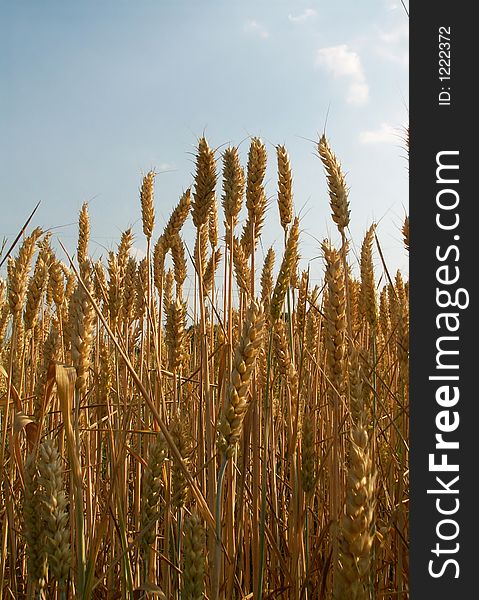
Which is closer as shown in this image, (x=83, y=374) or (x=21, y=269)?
(x=83, y=374)

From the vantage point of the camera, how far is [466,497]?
1.17 m

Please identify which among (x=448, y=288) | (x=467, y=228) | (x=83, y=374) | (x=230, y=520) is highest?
(x=467, y=228)

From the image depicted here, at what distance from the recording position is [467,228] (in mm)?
1244

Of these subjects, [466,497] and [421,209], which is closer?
[466,497]

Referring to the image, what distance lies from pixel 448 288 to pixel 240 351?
520mm

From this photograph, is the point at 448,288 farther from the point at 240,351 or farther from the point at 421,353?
the point at 240,351

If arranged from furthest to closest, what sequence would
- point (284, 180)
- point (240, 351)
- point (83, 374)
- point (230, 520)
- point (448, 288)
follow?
point (284, 180), point (230, 520), point (448, 288), point (83, 374), point (240, 351)

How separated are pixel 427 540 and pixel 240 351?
57 centimetres

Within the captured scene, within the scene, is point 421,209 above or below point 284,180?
below

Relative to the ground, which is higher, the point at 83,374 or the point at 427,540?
the point at 83,374

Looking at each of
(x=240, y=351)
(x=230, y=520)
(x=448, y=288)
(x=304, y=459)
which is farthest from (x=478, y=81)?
(x=230, y=520)

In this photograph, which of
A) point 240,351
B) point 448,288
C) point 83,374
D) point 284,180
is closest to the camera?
point 240,351

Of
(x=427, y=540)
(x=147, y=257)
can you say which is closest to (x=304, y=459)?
(x=427, y=540)

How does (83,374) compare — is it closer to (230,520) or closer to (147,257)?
(230,520)
